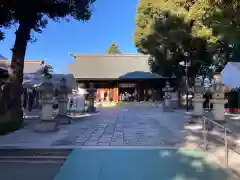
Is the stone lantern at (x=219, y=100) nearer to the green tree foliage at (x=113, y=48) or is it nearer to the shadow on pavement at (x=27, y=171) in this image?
the shadow on pavement at (x=27, y=171)

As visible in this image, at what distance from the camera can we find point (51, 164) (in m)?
8.32

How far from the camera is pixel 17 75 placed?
14453mm

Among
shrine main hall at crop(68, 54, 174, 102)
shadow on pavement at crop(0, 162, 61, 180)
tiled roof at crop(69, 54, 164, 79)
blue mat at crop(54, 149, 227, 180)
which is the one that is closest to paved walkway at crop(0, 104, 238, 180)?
blue mat at crop(54, 149, 227, 180)

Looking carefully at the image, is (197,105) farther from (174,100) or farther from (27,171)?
(174,100)

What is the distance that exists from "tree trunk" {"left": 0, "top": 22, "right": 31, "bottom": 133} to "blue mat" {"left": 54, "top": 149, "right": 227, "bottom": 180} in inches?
236

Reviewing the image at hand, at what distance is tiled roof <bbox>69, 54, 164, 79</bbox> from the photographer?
138 ft

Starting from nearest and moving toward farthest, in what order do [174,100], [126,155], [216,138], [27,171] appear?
[27,171] → [126,155] → [216,138] → [174,100]

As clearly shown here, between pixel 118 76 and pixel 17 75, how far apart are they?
2766 centimetres

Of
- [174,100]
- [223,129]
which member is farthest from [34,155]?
[174,100]

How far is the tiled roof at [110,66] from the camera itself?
42.0 m

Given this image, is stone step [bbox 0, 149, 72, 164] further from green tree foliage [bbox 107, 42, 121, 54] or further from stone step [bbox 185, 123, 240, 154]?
green tree foliage [bbox 107, 42, 121, 54]

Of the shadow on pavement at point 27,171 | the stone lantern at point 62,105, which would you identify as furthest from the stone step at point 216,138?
the stone lantern at point 62,105

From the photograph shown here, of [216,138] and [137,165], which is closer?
[137,165]

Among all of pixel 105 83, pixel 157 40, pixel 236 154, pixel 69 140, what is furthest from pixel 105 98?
pixel 236 154
